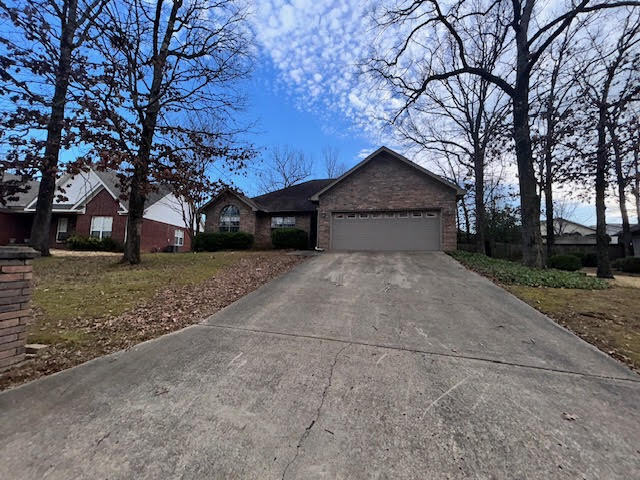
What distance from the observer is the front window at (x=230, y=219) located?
1983 centimetres

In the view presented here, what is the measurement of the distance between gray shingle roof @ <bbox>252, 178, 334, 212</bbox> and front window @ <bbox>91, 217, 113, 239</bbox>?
36.5 ft

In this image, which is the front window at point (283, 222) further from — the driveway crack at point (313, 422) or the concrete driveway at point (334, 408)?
the driveway crack at point (313, 422)

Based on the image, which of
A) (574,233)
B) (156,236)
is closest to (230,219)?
(156,236)

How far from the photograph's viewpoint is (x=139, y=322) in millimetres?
5102

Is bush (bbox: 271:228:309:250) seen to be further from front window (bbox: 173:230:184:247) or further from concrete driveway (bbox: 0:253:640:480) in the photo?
front window (bbox: 173:230:184:247)

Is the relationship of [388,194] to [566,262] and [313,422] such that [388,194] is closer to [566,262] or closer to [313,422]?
[566,262]

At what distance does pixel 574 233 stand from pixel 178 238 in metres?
53.1

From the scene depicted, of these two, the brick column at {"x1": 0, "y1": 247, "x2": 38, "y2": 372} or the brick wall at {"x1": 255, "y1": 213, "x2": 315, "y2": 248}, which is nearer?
the brick column at {"x1": 0, "y1": 247, "x2": 38, "y2": 372}

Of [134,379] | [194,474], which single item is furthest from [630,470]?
[134,379]

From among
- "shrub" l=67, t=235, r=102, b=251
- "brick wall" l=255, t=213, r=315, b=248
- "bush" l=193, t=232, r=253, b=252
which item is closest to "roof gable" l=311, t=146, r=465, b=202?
"brick wall" l=255, t=213, r=315, b=248

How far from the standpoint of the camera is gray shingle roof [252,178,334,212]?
19.5 m

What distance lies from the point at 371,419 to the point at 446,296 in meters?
5.21

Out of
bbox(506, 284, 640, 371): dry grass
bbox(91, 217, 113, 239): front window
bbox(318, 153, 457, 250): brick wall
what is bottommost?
bbox(506, 284, 640, 371): dry grass

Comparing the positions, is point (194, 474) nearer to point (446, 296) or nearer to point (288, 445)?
point (288, 445)
